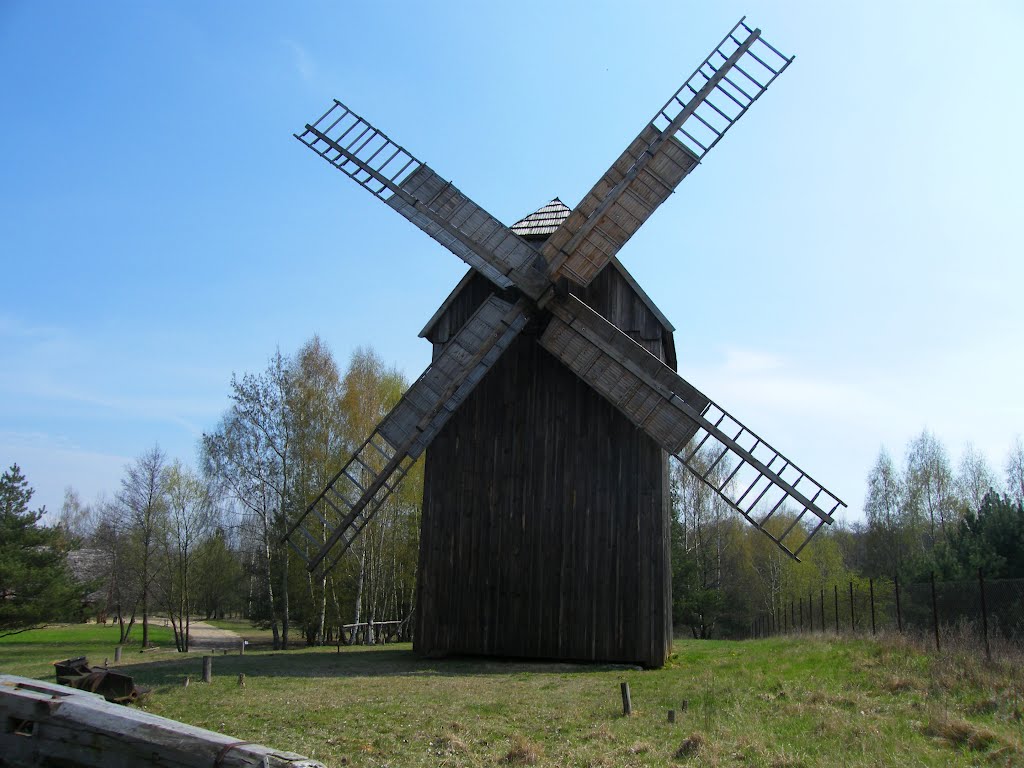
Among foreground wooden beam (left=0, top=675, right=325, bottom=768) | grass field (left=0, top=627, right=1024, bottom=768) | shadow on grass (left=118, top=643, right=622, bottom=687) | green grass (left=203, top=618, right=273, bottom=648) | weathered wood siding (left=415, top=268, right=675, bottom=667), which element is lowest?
green grass (left=203, top=618, right=273, bottom=648)

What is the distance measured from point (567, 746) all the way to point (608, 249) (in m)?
9.91

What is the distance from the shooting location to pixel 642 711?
9.38m

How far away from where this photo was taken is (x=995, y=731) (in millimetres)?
7465

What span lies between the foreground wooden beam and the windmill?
897cm

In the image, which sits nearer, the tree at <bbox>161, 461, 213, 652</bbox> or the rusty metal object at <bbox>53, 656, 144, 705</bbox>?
the rusty metal object at <bbox>53, 656, 144, 705</bbox>

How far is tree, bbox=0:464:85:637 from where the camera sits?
2744 cm

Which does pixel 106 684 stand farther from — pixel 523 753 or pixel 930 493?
pixel 930 493

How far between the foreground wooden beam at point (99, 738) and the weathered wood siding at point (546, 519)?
10605 millimetres

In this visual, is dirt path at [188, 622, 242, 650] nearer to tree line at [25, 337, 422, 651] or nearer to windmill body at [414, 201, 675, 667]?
tree line at [25, 337, 422, 651]

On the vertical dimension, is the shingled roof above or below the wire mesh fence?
above

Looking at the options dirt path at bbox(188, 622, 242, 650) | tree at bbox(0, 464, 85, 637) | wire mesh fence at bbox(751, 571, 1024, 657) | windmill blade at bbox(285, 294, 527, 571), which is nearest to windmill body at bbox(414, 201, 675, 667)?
windmill blade at bbox(285, 294, 527, 571)

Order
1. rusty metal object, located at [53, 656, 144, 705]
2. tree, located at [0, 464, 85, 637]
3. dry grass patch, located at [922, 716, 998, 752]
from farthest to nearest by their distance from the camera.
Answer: tree, located at [0, 464, 85, 637] → rusty metal object, located at [53, 656, 144, 705] → dry grass patch, located at [922, 716, 998, 752]

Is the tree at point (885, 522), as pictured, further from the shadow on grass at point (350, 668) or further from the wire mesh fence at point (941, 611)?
the shadow on grass at point (350, 668)

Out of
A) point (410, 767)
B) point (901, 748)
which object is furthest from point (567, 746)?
point (901, 748)
